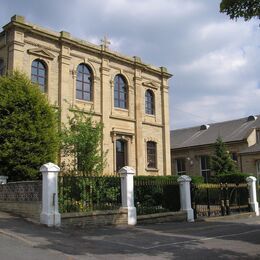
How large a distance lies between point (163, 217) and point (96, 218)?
3753mm

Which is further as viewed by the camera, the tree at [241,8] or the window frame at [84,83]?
the window frame at [84,83]

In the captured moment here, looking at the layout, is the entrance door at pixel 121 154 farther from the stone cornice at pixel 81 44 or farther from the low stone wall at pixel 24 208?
the low stone wall at pixel 24 208

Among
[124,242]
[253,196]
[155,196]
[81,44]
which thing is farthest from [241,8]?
[81,44]

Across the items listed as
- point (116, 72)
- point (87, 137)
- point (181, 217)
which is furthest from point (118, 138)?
point (181, 217)

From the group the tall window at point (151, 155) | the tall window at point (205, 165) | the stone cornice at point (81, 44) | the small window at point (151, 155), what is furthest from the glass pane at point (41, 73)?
the tall window at point (205, 165)

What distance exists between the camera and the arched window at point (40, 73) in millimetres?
26411

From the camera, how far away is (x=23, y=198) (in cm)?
1589

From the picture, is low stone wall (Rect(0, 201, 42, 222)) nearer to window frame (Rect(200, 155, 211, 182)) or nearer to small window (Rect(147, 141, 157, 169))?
small window (Rect(147, 141, 157, 169))

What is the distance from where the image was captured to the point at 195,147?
161 feet

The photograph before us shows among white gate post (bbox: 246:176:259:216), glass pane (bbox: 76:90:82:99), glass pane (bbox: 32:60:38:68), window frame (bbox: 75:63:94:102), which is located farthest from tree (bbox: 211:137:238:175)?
glass pane (bbox: 32:60:38:68)

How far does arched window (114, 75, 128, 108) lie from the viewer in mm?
31516

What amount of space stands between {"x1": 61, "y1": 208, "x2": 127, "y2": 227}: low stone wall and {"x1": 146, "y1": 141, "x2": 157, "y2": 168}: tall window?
53.0 feet

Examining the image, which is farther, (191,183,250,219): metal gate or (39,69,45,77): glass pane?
(39,69,45,77): glass pane

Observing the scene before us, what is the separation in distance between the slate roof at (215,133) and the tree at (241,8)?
36.2 meters
